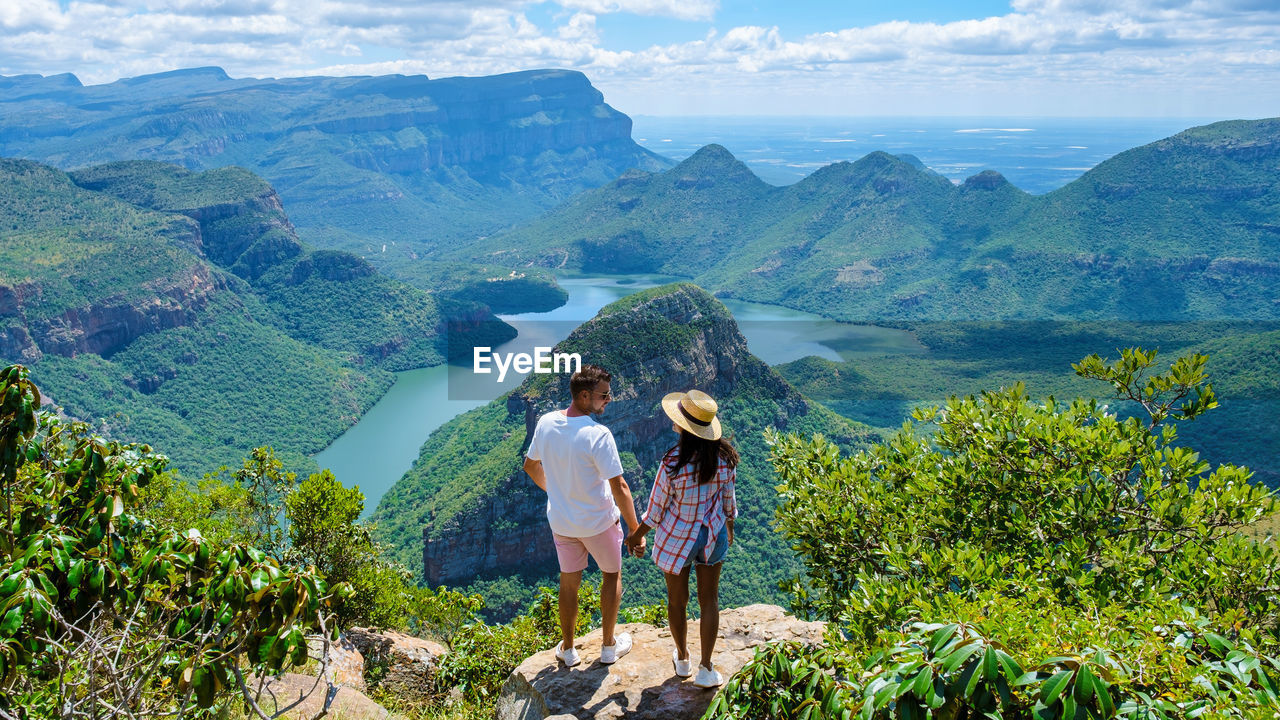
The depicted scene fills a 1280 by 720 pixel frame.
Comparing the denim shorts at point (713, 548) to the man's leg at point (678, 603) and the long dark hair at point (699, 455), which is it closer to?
the man's leg at point (678, 603)

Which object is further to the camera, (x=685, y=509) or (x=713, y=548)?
(x=713, y=548)

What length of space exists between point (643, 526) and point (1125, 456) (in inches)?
177

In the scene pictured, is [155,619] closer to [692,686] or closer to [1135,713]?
[692,686]

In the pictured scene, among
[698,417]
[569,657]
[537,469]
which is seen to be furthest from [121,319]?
[698,417]

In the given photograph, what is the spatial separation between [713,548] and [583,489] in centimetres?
113

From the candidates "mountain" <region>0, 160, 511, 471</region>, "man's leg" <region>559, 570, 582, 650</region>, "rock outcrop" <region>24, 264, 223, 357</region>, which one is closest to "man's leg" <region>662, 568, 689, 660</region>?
"man's leg" <region>559, 570, 582, 650</region>

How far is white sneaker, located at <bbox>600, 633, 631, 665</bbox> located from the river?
39654mm

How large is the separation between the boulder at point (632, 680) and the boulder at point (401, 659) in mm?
2555

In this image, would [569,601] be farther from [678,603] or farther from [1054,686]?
[1054,686]

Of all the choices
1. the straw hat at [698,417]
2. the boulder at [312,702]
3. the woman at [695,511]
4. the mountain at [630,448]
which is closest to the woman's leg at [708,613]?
the woman at [695,511]

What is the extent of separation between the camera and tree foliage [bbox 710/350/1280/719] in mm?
3363

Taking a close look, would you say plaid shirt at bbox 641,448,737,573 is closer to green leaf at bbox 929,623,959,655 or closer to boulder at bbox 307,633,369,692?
green leaf at bbox 929,623,959,655

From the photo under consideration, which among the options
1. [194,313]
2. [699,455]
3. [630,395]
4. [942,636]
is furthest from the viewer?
[194,313]

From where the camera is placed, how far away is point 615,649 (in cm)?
690
